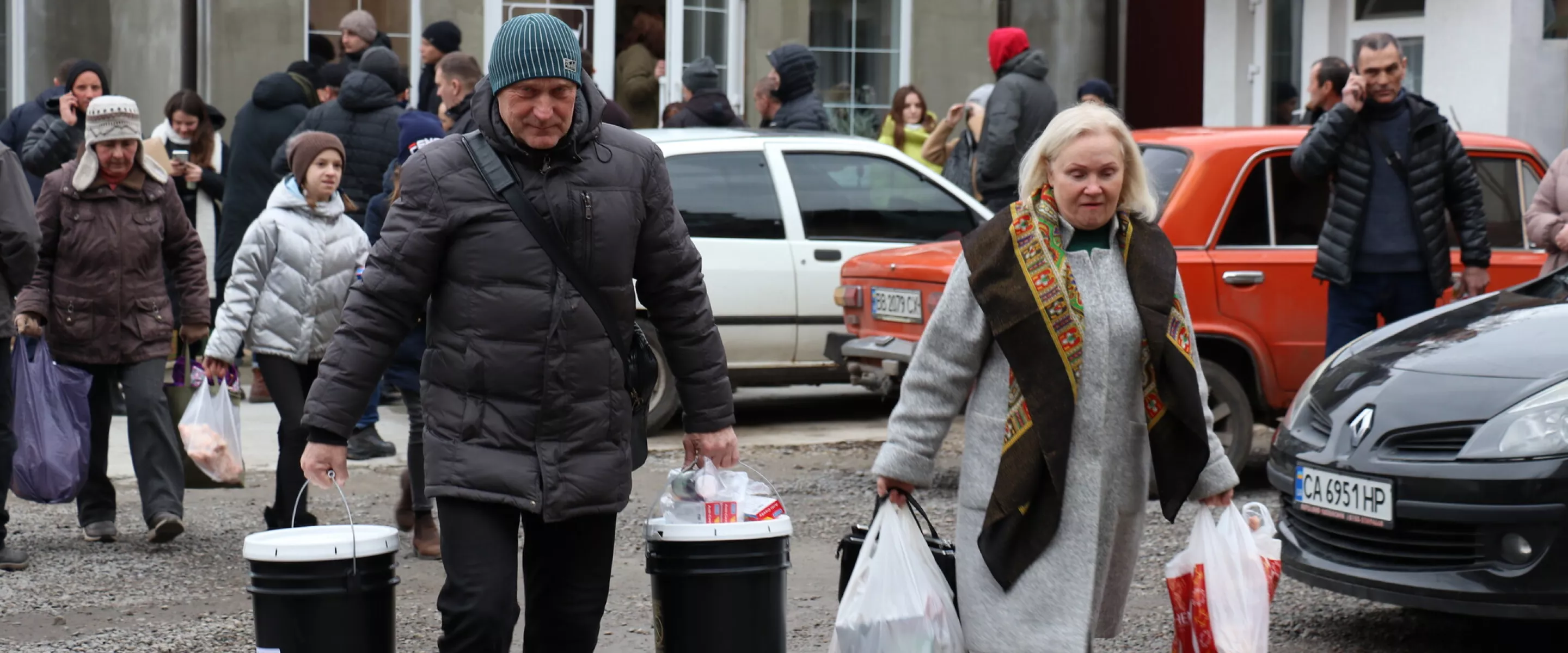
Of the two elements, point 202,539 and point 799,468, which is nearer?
point 202,539

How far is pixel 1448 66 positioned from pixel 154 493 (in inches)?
421

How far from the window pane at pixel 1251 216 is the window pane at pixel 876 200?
84.2 inches

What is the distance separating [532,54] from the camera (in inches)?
158

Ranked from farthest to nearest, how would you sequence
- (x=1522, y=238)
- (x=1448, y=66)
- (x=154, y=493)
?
(x=1448, y=66), (x=1522, y=238), (x=154, y=493)

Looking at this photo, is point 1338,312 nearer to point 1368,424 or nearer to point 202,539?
point 1368,424

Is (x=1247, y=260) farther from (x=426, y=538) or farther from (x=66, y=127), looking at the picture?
(x=66, y=127)

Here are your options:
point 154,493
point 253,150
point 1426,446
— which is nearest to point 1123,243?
point 1426,446

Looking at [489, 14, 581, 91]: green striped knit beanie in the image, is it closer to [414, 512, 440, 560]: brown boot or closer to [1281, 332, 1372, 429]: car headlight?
[1281, 332, 1372, 429]: car headlight

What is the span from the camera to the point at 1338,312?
784 cm

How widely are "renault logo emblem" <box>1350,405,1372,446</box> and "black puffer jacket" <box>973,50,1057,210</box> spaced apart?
19.8 ft

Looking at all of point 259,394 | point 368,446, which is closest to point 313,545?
point 368,446

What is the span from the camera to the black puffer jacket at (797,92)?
40.1ft

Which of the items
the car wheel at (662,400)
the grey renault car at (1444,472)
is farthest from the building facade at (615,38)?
the grey renault car at (1444,472)

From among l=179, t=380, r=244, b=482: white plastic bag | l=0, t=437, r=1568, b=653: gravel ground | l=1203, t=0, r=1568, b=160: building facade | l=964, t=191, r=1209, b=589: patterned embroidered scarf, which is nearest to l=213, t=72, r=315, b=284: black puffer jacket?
l=0, t=437, r=1568, b=653: gravel ground
